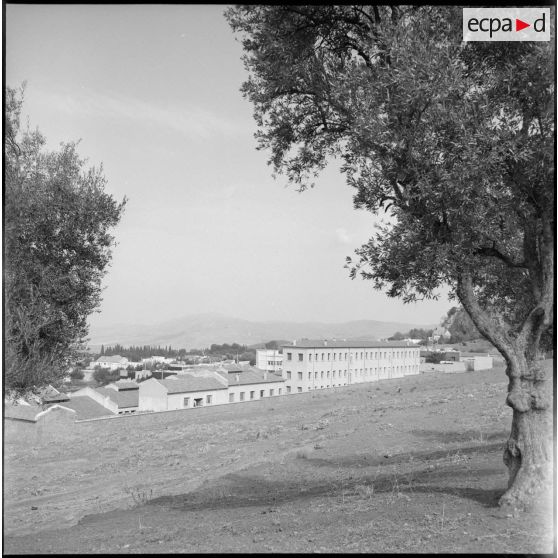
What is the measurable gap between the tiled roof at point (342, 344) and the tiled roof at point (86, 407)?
31.9m

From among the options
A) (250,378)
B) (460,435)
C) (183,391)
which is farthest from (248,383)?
(460,435)

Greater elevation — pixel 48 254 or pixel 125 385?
pixel 48 254

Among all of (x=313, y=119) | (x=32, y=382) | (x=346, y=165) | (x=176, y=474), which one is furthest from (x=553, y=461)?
(x=176, y=474)

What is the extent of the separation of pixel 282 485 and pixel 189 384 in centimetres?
3729

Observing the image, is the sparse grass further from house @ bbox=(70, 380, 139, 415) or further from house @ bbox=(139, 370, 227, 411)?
house @ bbox=(139, 370, 227, 411)

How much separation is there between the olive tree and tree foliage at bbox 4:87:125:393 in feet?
17.6

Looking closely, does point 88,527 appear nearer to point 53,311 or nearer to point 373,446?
point 53,311

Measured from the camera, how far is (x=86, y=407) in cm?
3266

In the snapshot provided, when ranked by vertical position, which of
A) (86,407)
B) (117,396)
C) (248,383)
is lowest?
(248,383)

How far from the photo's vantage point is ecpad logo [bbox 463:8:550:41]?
611 centimetres

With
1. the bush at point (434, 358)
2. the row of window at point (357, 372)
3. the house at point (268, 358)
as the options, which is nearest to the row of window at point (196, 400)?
the row of window at point (357, 372)

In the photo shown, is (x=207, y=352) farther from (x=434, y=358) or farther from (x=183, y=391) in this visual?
(x=183, y=391)

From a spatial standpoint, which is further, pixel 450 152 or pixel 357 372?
pixel 357 372

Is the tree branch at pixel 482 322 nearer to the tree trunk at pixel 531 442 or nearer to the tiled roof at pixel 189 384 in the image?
the tree trunk at pixel 531 442
